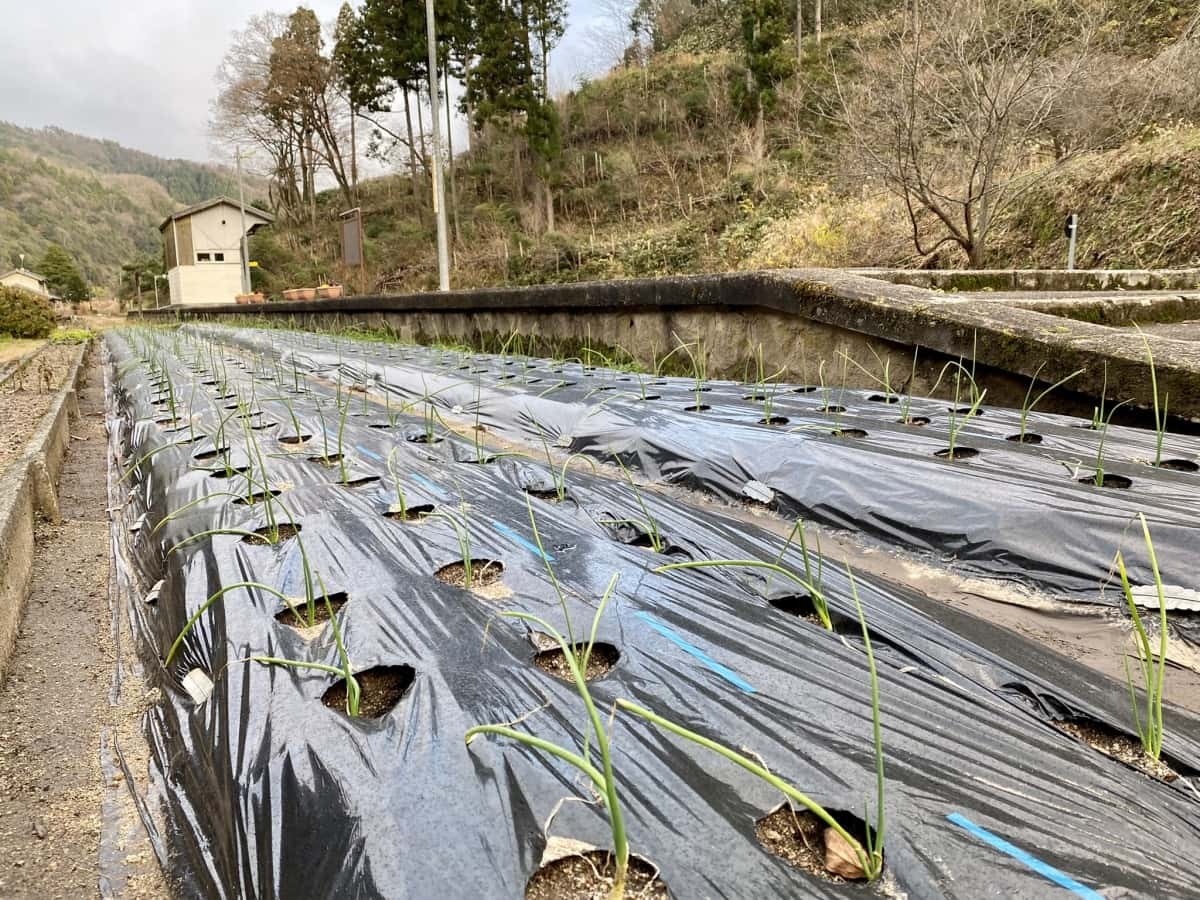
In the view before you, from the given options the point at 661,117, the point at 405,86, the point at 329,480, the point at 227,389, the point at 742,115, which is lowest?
the point at 329,480

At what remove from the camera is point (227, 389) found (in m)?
3.59

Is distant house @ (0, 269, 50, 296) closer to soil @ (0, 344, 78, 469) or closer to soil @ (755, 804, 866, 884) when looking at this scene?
soil @ (0, 344, 78, 469)

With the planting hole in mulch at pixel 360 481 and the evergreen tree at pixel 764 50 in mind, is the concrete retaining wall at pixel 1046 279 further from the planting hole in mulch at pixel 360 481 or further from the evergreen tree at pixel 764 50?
the evergreen tree at pixel 764 50

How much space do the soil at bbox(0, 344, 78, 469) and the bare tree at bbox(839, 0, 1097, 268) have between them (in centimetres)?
549

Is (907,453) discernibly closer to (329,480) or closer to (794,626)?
(794,626)

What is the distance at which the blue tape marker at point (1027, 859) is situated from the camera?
602mm

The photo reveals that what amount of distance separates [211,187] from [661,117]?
60.9 metres

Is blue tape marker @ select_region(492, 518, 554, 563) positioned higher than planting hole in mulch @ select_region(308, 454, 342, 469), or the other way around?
planting hole in mulch @ select_region(308, 454, 342, 469)

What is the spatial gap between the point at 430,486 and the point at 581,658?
1.05 meters

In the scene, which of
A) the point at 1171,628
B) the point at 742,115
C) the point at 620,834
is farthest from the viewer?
the point at 742,115

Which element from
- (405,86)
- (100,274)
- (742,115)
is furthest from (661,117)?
(100,274)

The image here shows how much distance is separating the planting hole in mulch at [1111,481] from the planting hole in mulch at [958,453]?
0.28 meters

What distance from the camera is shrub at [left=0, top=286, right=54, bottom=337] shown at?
11.1 meters

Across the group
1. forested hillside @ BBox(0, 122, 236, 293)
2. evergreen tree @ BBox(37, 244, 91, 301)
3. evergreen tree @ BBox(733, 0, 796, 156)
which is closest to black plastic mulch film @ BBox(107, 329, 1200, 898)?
evergreen tree @ BBox(733, 0, 796, 156)
